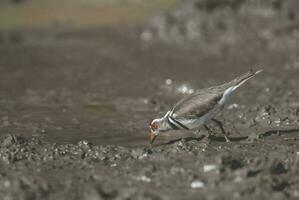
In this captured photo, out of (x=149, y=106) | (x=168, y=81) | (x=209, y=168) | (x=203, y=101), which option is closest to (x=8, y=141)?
(x=203, y=101)

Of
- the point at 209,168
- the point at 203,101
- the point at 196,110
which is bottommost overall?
the point at 209,168

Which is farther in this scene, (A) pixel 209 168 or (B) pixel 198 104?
(B) pixel 198 104

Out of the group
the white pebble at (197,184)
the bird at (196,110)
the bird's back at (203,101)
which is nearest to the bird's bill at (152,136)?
the bird at (196,110)

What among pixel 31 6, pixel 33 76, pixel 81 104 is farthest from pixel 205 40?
pixel 31 6

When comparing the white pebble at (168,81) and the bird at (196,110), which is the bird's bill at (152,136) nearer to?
the bird at (196,110)

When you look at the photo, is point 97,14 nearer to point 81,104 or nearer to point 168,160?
point 81,104

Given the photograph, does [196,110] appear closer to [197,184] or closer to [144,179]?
[144,179]
